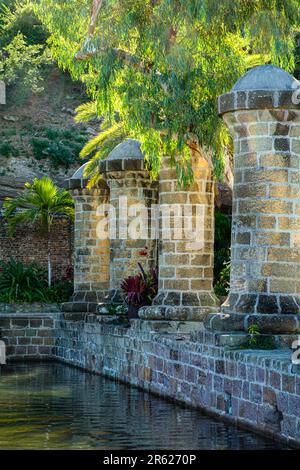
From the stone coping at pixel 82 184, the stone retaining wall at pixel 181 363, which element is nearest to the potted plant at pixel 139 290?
the stone retaining wall at pixel 181 363

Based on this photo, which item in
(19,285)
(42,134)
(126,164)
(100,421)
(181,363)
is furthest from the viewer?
(42,134)

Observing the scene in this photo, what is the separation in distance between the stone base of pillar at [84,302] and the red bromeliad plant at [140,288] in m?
3.29

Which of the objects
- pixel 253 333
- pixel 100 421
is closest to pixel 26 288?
pixel 100 421

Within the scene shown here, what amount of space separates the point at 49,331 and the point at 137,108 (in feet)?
24.9

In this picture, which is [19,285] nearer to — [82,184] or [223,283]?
[82,184]

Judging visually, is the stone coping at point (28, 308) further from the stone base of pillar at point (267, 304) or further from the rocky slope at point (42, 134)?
the stone base of pillar at point (267, 304)

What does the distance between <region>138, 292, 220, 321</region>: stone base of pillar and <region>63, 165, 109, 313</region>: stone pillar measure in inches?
213

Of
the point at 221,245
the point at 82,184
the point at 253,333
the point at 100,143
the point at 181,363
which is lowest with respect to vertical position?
the point at 181,363

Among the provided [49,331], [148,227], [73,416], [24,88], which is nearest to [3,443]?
[73,416]

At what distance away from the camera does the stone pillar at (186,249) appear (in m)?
16.0

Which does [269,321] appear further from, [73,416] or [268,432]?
[73,416]

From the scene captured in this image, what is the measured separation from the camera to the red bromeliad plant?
17.5m

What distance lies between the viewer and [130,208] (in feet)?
61.5

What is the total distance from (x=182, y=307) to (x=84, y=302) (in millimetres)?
5779
